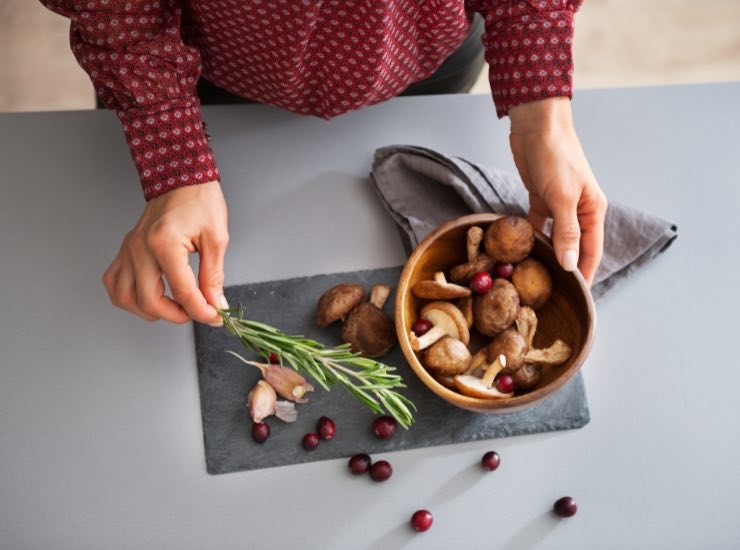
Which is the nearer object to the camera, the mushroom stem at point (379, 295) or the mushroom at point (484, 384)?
the mushroom at point (484, 384)

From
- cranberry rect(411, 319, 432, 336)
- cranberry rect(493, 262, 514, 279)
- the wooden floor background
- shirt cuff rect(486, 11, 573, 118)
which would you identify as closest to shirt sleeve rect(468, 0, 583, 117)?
shirt cuff rect(486, 11, 573, 118)

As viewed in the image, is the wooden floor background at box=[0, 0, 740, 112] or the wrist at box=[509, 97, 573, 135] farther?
the wooden floor background at box=[0, 0, 740, 112]

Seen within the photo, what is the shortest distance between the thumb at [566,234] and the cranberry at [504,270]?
0.07 metres

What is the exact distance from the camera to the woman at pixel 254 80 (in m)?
0.88

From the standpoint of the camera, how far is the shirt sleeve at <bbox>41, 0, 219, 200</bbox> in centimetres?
87

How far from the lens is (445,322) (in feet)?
3.12

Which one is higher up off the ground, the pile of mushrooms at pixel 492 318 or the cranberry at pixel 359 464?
the pile of mushrooms at pixel 492 318

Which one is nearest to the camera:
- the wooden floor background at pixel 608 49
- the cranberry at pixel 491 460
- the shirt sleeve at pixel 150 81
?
the shirt sleeve at pixel 150 81

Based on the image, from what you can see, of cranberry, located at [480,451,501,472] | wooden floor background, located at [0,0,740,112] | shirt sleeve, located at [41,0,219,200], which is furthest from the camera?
wooden floor background, located at [0,0,740,112]

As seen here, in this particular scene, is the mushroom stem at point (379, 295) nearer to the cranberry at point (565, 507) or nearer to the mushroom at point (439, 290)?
the mushroom at point (439, 290)

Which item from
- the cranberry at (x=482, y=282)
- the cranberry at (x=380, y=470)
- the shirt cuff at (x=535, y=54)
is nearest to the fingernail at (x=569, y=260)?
the cranberry at (x=482, y=282)

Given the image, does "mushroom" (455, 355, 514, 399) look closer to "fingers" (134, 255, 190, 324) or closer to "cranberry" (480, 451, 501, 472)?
"cranberry" (480, 451, 501, 472)

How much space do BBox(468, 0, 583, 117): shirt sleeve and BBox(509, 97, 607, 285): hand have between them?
0.02 m

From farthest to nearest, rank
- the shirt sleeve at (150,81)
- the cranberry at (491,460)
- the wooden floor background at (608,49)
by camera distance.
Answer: the wooden floor background at (608,49) → the cranberry at (491,460) → the shirt sleeve at (150,81)
